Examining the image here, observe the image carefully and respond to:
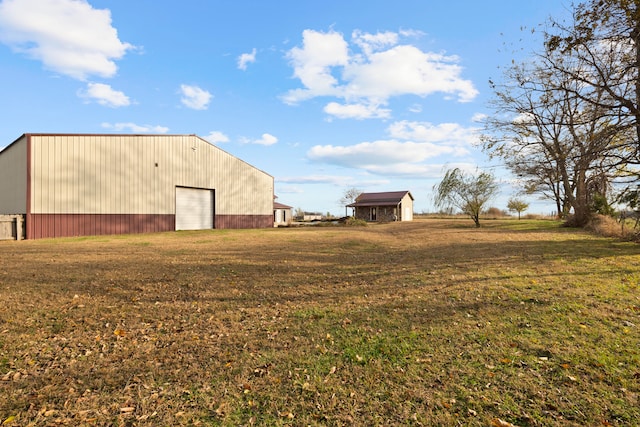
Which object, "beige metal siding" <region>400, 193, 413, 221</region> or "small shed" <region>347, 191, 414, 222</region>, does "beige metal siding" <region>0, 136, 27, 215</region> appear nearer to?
"small shed" <region>347, 191, 414, 222</region>

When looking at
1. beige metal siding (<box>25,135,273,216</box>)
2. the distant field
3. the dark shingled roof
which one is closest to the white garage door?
beige metal siding (<box>25,135,273,216</box>)

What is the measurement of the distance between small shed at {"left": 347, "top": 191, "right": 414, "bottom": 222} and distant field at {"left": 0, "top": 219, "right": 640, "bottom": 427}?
42627 mm

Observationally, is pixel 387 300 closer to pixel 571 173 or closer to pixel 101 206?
pixel 571 173

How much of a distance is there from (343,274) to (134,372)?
19.0 feet

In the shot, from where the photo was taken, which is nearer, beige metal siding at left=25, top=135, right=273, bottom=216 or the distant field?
the distant field

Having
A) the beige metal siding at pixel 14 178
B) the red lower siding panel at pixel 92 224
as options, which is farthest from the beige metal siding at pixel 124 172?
the beige metal siding at pixel 14 178

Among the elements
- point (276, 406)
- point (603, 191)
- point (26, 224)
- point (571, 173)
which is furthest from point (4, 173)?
point (603, 191)

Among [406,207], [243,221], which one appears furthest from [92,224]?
[406,207]

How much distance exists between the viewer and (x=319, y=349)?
441 centimetres

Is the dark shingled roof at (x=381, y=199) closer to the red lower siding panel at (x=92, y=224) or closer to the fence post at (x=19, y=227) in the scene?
the red lower siding panel at (x=92, y=224)

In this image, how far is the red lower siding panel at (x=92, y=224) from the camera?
20.3 meters

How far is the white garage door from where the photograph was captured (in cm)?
2625

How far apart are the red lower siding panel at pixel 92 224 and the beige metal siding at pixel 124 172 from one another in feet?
1.16

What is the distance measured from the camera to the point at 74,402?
10.8 ft
